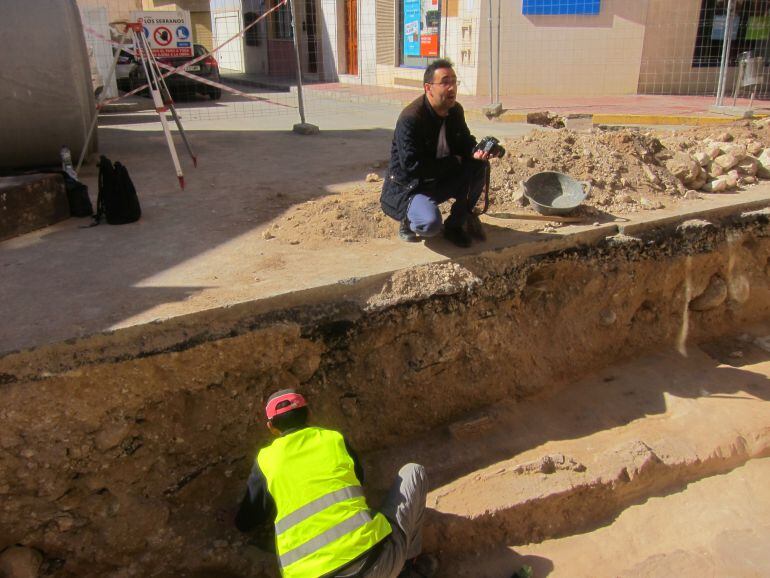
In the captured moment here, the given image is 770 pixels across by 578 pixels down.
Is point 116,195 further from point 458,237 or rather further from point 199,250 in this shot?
point 458,237

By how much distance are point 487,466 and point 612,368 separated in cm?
157

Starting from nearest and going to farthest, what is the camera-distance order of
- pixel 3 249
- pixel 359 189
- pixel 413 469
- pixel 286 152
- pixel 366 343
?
1. pixel 413 469
2. pixel 366 343
3. pixel 3 249
4. pixel 359 189
5. pixel 286 152

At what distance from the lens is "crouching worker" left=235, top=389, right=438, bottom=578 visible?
271 cm

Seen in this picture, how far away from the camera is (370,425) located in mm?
4059

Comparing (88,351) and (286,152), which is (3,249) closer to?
(88,351)

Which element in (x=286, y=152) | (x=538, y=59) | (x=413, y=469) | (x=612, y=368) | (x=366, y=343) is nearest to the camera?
(x=413, y=469)

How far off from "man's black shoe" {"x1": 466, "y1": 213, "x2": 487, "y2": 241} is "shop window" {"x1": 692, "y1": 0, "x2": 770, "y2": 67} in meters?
9.77

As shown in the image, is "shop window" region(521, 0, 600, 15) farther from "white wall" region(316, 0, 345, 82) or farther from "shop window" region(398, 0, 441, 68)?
"white wall" region(316, 0, 345, 82)

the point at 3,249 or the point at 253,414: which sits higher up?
the point at 3,249

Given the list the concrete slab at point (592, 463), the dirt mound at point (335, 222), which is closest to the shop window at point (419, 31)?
the dirt mound at point (335, 222)

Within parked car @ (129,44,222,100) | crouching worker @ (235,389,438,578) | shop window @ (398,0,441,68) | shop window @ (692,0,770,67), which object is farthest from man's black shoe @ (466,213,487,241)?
parked car @ (129,44,222,100)

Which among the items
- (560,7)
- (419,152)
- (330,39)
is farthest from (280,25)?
(419,152)

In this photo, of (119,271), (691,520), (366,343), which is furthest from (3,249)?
(691,520)

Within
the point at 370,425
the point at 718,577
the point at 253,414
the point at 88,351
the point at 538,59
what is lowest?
the point at 718,577
